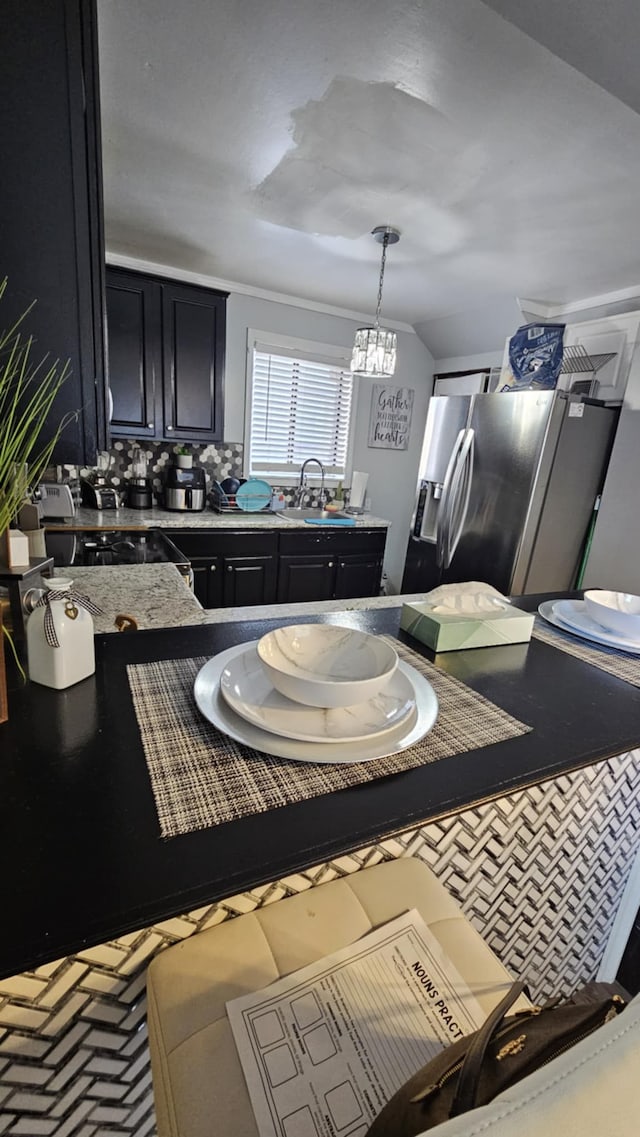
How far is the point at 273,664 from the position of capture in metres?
0.69

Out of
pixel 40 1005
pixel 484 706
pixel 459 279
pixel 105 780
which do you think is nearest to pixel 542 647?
pixel 484 706

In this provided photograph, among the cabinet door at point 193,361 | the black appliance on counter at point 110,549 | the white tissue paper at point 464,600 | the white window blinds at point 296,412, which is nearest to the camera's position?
the white tissue paper at point 464,600


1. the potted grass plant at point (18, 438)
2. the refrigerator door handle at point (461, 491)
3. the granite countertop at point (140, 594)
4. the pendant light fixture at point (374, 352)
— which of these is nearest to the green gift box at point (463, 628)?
the granite countertop at point (140, 594)

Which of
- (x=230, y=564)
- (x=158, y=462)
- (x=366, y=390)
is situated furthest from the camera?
(x=366, y=390)

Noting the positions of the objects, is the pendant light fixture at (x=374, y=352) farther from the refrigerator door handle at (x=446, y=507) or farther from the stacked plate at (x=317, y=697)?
the stacked plate at (x=317, y=697)

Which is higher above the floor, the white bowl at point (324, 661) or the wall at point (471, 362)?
the wall at point (471, 362)

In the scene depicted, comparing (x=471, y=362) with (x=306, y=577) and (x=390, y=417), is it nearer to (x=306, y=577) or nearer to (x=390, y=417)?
(x=390, y=417)

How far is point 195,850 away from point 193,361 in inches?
122

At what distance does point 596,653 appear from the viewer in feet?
3.64

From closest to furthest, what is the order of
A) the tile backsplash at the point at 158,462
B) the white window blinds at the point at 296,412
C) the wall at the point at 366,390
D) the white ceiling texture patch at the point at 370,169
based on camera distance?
the white ceiling texture patch at the point at 370,169
the tile backsplash at the point at 158,462
the wall at the point at 366,390
the white window blinds at the point at 296,412

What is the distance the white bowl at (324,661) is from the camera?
0.64 meters

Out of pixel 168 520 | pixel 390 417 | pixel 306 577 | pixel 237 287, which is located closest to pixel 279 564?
pixel 306 577

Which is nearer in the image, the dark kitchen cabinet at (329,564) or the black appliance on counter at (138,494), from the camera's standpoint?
the black appliance on counter at (138,494)

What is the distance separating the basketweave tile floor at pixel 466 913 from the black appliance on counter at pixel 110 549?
1360mm
